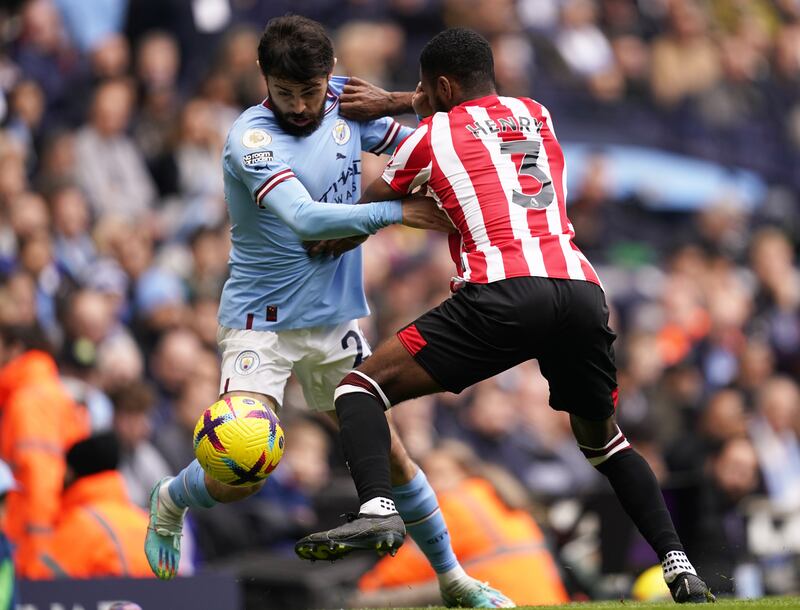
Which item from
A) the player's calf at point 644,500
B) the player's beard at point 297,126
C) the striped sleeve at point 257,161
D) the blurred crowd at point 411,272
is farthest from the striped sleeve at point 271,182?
the blurred crowd at point 411,272

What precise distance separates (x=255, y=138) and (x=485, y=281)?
1269mm

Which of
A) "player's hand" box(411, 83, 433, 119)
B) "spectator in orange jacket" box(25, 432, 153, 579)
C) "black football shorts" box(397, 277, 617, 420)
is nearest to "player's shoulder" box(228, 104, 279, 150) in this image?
"player's hand" box(411, 83, 433, 119)

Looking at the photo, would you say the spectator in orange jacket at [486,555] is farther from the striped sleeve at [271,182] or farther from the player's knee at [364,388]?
the striped sleeve at [271,182]

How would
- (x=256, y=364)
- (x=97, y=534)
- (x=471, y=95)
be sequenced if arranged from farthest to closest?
(x=97, y=534) → (x=256, y=364) → (x=471, y=95)

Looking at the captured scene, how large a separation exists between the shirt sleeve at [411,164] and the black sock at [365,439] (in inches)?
35.0

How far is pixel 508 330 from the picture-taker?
5656mm

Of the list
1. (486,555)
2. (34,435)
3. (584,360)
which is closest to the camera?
(584,360)

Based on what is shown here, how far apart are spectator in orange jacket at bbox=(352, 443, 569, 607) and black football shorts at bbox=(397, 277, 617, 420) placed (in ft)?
7.04

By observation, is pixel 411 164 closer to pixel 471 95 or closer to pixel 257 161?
pixel 471 95

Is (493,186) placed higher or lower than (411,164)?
lower

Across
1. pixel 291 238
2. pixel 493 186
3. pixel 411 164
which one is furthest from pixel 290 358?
pixel 493 186

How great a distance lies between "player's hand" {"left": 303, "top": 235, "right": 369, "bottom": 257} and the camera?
6.36 meters

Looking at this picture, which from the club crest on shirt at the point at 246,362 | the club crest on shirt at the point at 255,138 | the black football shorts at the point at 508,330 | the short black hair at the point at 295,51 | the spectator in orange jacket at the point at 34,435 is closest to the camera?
the black football shorts at the point at 508,330

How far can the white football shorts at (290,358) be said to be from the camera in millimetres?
6457
